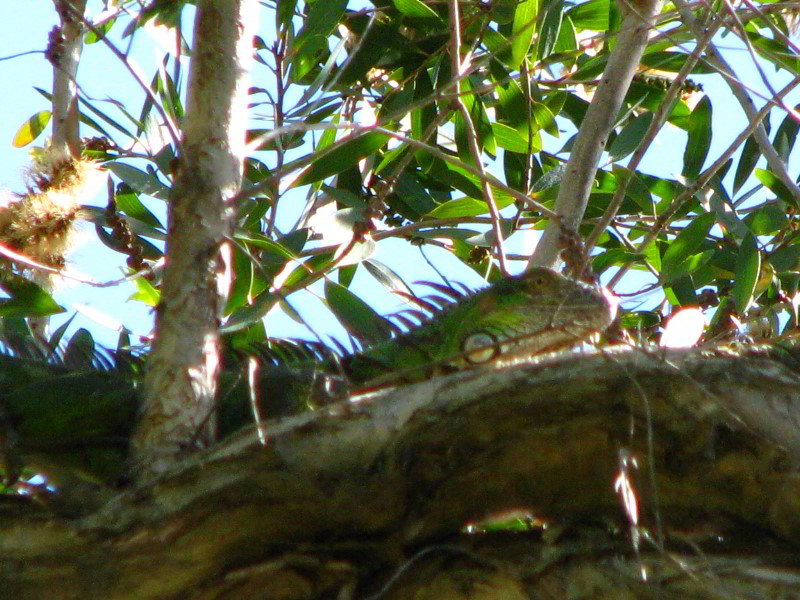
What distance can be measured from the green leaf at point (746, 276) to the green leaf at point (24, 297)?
2.57 meters

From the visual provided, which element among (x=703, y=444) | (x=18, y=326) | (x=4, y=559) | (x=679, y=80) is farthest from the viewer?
(x=18, y=326)

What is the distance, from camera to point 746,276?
13.6 ft

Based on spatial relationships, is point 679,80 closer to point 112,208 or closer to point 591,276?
point 591,276

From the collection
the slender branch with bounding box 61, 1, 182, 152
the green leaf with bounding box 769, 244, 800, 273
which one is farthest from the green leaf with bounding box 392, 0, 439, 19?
the slender branch with bounding box 61, 1, 182, 152

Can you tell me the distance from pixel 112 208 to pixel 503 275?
186 centimetres

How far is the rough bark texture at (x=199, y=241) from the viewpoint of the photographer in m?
2.44

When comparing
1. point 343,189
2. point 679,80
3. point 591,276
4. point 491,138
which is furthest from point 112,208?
point 679,80

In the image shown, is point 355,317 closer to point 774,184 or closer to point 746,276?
point 746,276

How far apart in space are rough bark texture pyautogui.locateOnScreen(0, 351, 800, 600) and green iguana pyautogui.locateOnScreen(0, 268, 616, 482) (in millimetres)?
407

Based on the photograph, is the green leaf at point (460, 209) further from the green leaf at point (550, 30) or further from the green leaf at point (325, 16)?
the green leaf at point (325, 16)

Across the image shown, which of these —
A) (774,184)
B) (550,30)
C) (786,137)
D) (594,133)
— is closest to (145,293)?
(594,133)

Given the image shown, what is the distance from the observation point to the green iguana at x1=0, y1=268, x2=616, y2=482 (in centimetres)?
298

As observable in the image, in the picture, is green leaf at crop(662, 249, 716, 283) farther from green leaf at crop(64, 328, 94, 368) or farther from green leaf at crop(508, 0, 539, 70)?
green leaf at crop(64, 328, 94, 368)

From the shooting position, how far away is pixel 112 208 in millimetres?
4531
